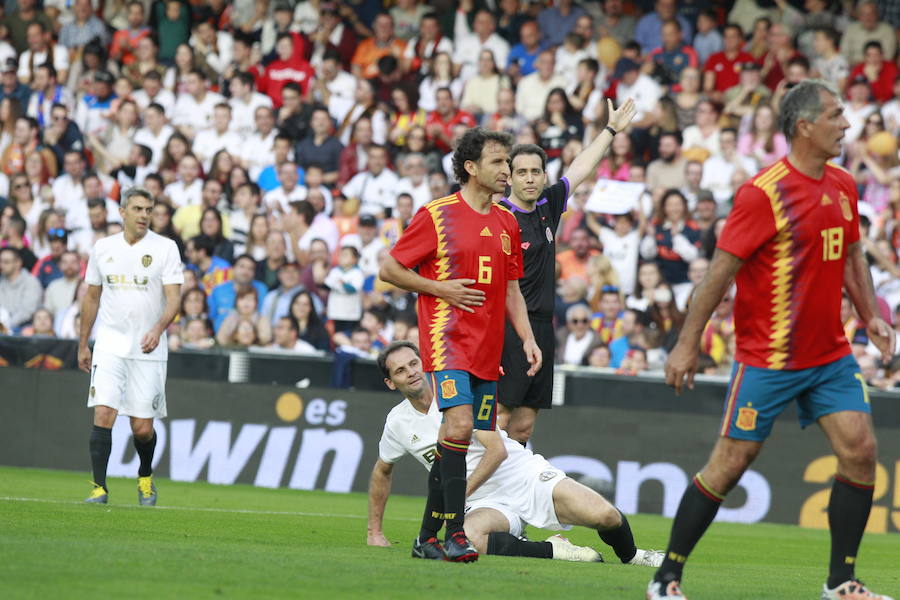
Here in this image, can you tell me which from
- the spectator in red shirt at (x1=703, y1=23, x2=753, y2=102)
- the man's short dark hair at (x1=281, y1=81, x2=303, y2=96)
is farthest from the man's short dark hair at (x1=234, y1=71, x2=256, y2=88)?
the spectator in red shirt at (x1=703, y1=23, x2=753, y2=102)

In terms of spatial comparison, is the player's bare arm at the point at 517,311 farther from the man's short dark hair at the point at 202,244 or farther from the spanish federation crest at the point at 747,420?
the man's short dark hair at the point at 202,244

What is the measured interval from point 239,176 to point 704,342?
7349mm

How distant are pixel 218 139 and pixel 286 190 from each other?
1.97 metres

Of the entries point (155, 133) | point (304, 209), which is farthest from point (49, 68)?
point (304, 209)

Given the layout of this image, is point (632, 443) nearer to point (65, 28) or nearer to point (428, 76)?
point (428, 76)

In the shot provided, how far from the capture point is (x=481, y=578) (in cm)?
694

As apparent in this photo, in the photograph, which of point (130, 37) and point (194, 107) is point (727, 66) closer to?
point (194, 107)

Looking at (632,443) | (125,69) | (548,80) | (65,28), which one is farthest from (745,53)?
(65,28)

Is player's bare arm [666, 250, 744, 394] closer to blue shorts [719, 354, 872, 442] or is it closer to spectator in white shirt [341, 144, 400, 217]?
blue shorts [719, 354, 872, 442]

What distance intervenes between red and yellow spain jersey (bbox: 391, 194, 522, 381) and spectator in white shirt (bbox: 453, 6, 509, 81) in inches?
525

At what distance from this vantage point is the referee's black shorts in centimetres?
996

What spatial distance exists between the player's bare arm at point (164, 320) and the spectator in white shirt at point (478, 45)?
10259mm

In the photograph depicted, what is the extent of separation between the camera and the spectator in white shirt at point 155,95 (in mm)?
22062

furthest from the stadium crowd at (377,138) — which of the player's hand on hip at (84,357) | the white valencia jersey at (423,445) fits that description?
the white valencia jersey at (423,445)
